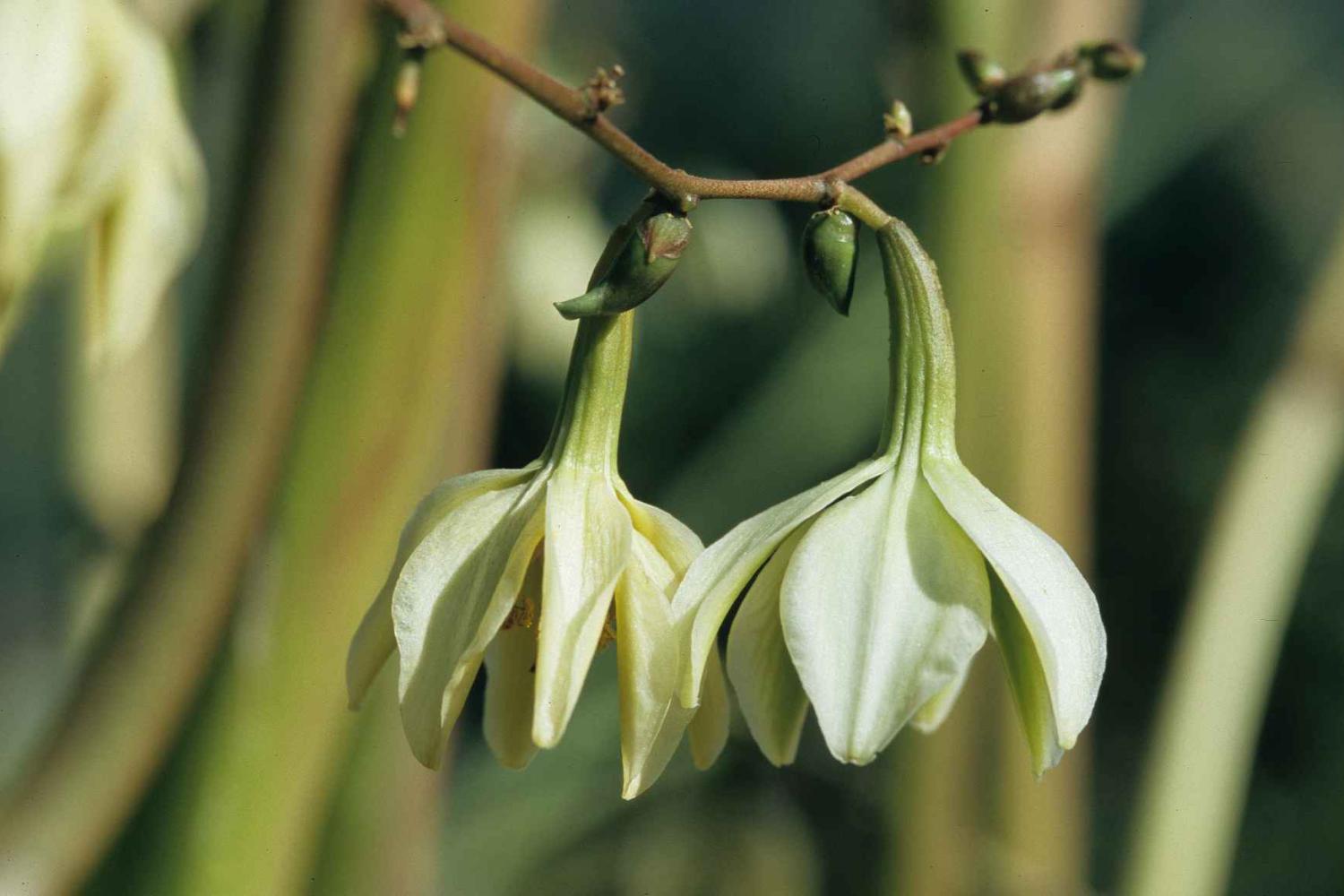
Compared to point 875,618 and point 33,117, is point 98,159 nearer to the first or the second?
point 33,117

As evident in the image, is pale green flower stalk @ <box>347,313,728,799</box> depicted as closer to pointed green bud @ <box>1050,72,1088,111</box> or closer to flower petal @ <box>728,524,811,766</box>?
flower petal @ <box>728,524,811,766</box>

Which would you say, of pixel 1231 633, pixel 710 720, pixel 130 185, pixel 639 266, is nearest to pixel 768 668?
pixel 710 720

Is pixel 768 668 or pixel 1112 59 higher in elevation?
pixel 1112 59

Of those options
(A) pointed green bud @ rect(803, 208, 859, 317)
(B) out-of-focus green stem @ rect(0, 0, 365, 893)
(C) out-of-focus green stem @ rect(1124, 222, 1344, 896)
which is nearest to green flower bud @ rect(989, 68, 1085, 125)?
(A) pointed green bud @ rect(803, 208, 859, 317)

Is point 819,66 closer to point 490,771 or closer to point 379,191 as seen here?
point 490,771

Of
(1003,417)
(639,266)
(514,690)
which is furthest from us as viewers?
(1003,417)

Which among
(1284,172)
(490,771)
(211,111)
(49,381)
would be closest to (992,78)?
(211,111)

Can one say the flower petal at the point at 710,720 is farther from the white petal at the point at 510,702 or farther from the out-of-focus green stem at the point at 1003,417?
the out-of-focus green stem at the point at 1003,417
